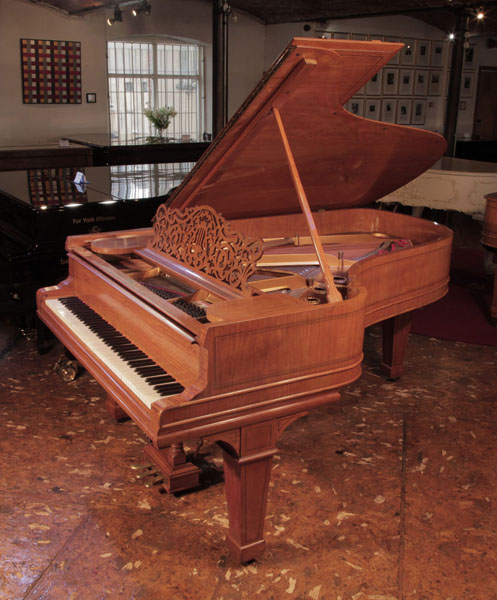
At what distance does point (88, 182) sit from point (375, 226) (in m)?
2.19

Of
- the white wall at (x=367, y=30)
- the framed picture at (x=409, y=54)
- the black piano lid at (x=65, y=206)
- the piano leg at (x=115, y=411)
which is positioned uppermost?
the white wall at (x=367, y=30)

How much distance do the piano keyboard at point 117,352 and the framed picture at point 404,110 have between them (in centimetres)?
1018

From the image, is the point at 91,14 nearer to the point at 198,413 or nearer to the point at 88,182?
the point at 88,182

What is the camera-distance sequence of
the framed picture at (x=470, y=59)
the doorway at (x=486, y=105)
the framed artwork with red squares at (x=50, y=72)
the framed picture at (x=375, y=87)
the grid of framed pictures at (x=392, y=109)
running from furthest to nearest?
the doorway at (x=486, y=105), the framed picture at (x=470, y=59), the grid of framed pictures at (x=392, y=109), the framed picture at (x=375, y=87), the framed artwork with red squares at (x=50, y=72)

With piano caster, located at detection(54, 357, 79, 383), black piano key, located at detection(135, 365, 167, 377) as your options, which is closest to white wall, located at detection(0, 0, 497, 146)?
piano caster, located at detection(54, 357, 79, 383)

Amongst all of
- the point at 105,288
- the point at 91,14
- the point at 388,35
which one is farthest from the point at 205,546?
the point at 388,35

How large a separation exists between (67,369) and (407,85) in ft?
32.8

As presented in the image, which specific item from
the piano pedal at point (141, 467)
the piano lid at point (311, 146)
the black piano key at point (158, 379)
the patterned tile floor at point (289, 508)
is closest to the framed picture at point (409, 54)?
the piano lid at point (311, 146)

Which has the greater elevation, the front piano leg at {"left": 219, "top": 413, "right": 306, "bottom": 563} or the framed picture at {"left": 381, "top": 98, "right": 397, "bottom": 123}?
the framed picture at {"left": 381, "top": 98, "right": 397, "bottom": 123}

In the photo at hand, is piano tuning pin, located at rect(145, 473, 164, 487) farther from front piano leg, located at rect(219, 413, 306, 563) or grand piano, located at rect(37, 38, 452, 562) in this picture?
front piano leg, located at rect(219, 413, 306, 563)

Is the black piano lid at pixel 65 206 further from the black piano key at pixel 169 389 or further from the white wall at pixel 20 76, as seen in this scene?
the white wall at pixel 20 76

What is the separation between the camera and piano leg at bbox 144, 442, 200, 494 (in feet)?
8.93

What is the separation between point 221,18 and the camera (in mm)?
8055

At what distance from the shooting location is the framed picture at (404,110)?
1196 centimetres
